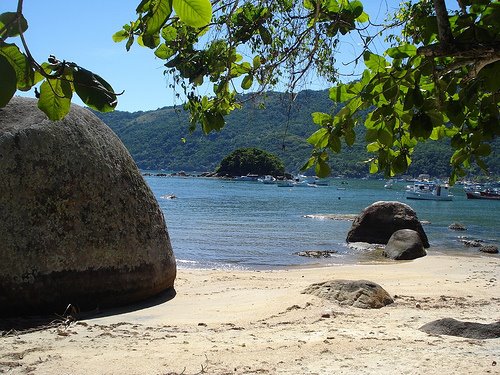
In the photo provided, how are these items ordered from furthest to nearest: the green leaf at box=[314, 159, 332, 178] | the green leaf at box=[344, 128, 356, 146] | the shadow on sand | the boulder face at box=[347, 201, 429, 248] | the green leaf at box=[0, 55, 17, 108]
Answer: the boulder face at box=[347, 201, 429, 248] → the shadow on sand → the green leaf at box=[314, 159, 332, 178] → the green leaf at box=[344, 128, 356, 146] → the green leaf at box=[0, 55, 17, 108]

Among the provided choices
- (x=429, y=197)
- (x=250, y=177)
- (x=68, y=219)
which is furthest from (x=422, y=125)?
(x=250, y=177)

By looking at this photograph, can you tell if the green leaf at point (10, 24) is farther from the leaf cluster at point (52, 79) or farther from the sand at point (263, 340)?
the sand at point (263, 340)

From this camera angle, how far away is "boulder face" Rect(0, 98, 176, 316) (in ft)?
19.2

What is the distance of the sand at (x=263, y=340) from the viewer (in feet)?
13.5

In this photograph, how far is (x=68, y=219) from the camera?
6.17 m

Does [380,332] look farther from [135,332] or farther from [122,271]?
[122,271]

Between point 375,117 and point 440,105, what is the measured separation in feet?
1.80

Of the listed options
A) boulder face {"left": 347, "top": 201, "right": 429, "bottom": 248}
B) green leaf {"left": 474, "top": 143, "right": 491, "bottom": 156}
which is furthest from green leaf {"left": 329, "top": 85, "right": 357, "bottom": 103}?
boulder face {"left": 347, "top": 201, "right": 429, "bottom": 248}

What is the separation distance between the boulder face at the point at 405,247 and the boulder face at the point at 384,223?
2663 mm

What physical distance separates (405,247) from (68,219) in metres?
11.8

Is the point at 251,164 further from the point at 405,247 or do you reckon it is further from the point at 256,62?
the point at 256,62

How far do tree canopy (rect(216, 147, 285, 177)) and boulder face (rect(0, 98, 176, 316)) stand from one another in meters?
82.5

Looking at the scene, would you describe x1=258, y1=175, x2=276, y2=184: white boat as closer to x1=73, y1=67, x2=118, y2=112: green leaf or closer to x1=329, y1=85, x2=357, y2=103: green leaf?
x1=329, y1=85, x2=357, y2=103: green leaf

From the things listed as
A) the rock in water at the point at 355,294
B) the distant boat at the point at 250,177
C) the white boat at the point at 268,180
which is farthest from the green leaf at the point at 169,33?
the distant boat at the point at 250,177
